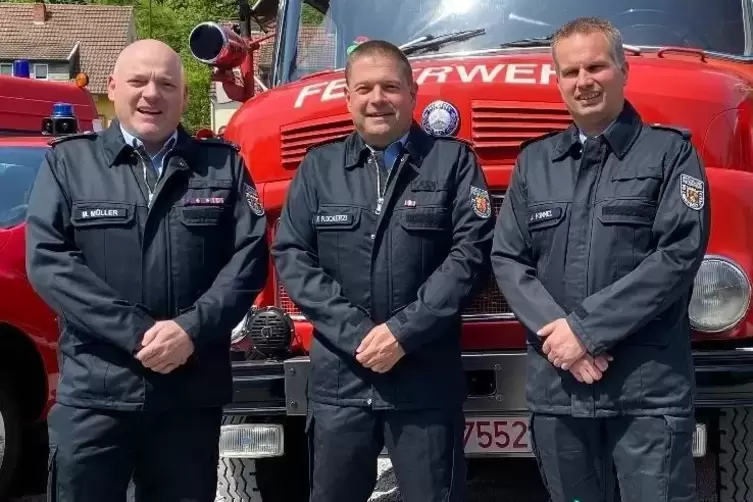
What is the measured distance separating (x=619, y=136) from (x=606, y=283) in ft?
1.46

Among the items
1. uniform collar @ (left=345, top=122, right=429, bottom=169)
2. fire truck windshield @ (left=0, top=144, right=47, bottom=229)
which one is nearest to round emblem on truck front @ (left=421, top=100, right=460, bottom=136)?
uniform collar @ (left=345, top=122, right=429, bottom=169)

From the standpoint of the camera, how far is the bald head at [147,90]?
3.37 metres

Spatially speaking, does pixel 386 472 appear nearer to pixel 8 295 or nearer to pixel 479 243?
pixel 8 295

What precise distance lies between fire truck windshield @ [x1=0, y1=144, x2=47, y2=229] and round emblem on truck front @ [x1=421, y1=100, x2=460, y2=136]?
8.49 feet

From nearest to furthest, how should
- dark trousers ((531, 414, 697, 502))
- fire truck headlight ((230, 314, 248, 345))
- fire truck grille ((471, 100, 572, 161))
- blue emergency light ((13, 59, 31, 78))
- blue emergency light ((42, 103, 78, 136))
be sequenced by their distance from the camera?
1. dark trousers ((531, 414, 697, 502))
2. fire truck grille ((471, 100, 572, 161))
3. fire truck headlight ((230, 314, 248, 345))
4. blue emergency light ((42, 103, 78, 136))
5. blue emergency light ((13, 59, 31, 78))

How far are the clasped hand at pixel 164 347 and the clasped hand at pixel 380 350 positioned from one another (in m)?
0.52

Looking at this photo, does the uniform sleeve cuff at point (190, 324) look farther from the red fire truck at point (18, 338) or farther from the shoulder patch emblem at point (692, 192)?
the red fire truck at point (18, 338)

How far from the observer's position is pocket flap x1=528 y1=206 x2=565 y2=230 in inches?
129

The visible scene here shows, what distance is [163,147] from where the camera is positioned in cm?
345

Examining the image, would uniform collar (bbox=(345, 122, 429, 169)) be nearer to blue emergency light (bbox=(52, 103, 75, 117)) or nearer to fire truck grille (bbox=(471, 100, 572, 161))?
fire truck grille (bbox=(471, 100, 572, 161))

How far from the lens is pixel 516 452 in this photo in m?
3.89

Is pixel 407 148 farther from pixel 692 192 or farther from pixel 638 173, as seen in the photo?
pixel 692 192

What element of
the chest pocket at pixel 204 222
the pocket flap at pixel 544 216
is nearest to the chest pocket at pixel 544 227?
the pocket flap at pixel 544 216

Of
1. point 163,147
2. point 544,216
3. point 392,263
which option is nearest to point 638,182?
point 544,216
